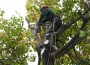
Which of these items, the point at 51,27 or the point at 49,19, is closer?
the point at 51,27

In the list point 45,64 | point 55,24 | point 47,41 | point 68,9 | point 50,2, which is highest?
point 50,2

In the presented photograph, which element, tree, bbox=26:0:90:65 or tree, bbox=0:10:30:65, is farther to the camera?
tree, bbox=0:10:30:65

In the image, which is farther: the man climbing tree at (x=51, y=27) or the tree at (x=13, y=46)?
the tree at (x=13, y=46)

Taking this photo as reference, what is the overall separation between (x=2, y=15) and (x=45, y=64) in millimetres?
5801

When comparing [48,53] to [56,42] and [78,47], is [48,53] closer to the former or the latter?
[56,42]

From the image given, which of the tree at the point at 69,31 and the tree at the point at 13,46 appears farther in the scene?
the tree at the point at 13,46

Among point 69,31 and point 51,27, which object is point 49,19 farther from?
point 69,31

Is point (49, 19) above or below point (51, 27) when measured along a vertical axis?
above

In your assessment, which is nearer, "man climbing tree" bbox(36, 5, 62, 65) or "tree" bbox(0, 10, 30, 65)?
"man climbing tree" bbox(36, 5, 62, 65)

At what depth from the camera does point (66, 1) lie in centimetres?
1173

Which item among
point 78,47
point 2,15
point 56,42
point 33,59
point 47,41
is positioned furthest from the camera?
point 2,15

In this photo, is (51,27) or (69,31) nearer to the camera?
(51,27)

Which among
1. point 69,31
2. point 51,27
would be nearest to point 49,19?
point 51,27

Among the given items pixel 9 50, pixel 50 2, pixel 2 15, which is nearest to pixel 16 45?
pixel 9 50
